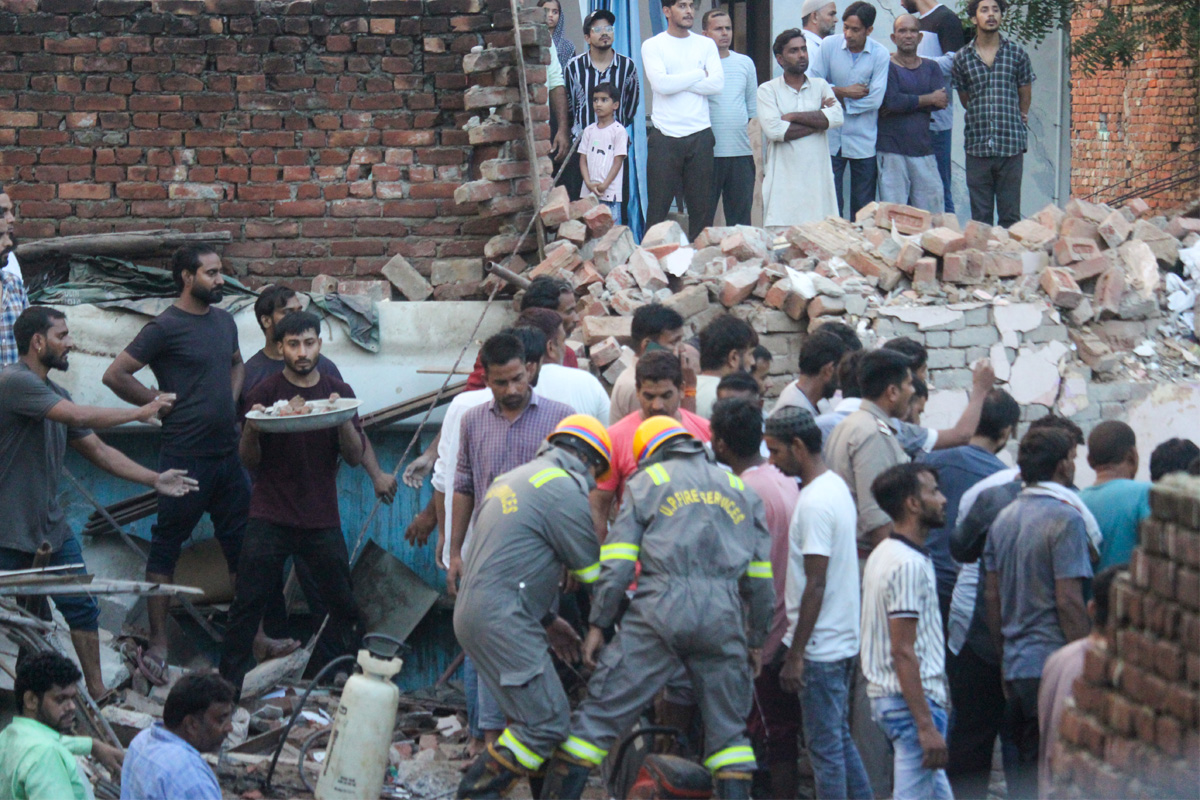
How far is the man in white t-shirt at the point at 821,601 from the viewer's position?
471 centimetres

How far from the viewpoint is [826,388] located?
592cm

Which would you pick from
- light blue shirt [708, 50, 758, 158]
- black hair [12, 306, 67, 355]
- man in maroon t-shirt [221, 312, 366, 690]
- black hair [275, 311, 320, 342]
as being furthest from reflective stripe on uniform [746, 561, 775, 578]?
light blue shirt [708, 50, 758, 158]

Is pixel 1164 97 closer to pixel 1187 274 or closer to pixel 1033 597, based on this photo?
pixel 1187 274

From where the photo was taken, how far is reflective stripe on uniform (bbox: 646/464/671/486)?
450cm

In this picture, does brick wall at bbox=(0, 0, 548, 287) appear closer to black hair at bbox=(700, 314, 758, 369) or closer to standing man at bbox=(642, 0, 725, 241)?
A: standing man at bbox=(642, 0, 725, 241)

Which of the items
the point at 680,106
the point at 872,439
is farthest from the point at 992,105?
the point at 872,439

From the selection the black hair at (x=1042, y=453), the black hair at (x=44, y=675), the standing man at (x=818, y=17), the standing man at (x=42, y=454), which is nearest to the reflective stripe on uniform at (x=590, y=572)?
the black hair at (x=1042, y=453)

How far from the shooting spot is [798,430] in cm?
478

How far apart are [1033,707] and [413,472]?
333 cm

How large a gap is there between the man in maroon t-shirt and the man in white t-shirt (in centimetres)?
261

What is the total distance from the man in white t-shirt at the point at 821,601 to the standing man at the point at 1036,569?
1.74 ft

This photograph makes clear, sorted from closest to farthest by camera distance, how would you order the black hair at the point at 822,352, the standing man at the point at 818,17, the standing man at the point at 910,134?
the black hair at the point at 822,352 < the standing man at the point at 910,134 < the standing man at the point at 818,17

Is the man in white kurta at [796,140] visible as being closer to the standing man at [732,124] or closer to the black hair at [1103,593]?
the standing man at [732,124]

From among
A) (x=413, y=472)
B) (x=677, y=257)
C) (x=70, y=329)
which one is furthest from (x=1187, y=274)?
(x=70, y=329)
